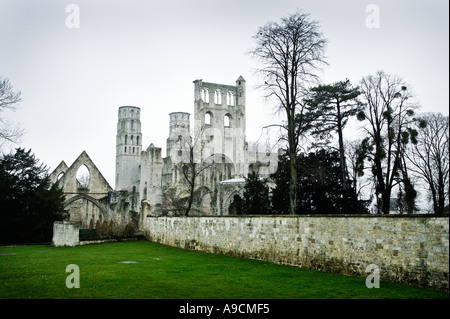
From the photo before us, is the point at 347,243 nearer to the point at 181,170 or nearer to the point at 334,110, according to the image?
the point at 334,110

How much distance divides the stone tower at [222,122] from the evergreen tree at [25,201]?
123 ft

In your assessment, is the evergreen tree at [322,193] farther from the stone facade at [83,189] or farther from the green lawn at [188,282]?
the stone facade at [83,189]

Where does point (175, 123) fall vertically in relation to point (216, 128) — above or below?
above

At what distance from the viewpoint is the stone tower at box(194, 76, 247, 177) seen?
6631 cm

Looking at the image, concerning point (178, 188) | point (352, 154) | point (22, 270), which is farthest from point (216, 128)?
point (22, 270)

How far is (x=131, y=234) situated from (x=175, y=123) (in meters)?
74.5

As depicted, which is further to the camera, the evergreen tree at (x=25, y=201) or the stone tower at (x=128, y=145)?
the stone tower at (x=128, y=145)

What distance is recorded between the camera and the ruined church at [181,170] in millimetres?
42344

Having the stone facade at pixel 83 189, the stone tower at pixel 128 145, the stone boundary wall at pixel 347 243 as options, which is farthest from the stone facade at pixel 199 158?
the stone boundary wall at pixel 347 243

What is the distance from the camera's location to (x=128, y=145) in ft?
296

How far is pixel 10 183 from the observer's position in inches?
1032

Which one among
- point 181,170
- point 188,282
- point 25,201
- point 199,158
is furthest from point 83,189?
point 188,282

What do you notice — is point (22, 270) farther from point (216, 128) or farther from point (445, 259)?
point (216, 128)

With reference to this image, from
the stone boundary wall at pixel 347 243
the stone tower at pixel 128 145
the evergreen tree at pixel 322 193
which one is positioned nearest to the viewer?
the stone boundary wall at pixel 347 243
